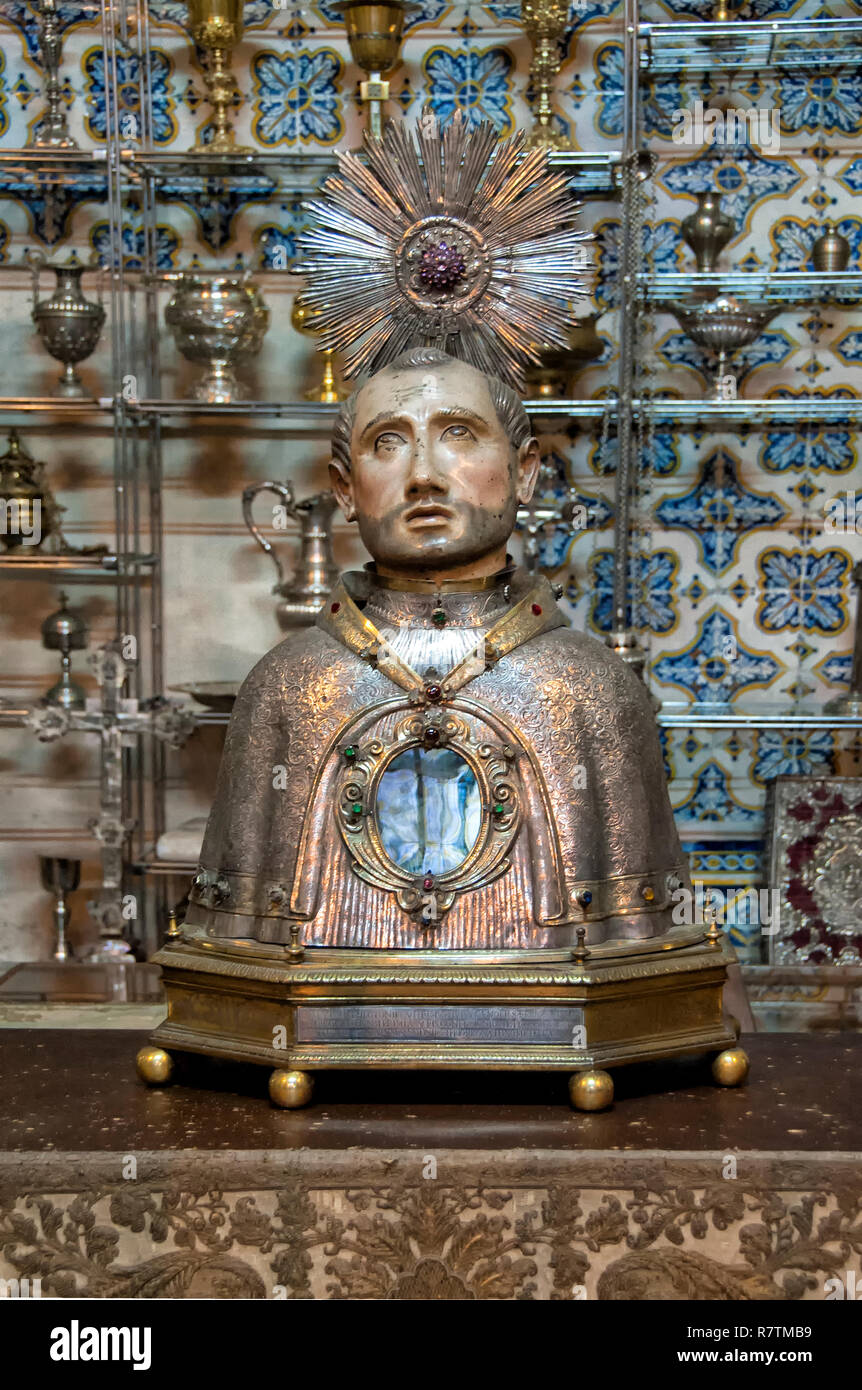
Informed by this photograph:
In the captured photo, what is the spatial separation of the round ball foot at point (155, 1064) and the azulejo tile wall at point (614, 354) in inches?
93.7

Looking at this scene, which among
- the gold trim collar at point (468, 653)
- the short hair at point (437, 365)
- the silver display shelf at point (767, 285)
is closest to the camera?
the gold trim collar at point (468, 653)

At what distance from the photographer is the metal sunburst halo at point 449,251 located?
3.04 meters

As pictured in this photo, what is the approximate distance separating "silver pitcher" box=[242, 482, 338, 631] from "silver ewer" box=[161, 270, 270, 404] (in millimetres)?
308

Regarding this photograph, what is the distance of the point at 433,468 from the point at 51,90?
105 inches

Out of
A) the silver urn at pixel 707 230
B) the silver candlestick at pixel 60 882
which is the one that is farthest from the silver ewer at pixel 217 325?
the silver candlestick at pixel 60 882

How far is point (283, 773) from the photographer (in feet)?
9.38

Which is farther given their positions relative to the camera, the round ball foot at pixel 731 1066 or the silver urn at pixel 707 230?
the silver urn at pixel 707 230

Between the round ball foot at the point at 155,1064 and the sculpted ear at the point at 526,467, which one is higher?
the sculpted ear at the point at 526,467

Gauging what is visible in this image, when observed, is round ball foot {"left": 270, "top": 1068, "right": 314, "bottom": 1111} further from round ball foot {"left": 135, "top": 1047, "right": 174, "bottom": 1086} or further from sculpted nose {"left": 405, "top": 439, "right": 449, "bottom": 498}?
sculpted nose {"left": 405, "top": 439, "right": 449, "bottom": 498}

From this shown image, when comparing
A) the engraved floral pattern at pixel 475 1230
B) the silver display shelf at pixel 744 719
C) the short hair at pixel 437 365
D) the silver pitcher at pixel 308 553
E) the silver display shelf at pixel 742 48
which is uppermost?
the silver display shelf at pixel 742 48

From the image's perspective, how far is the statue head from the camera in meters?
2.90

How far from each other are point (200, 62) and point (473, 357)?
8.12ft

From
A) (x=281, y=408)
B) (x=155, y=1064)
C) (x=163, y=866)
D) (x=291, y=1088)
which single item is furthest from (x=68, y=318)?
(x=291, y=1088)

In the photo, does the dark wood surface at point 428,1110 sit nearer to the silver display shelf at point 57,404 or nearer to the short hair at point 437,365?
the short hair at point 437,365
